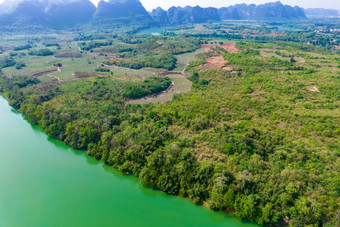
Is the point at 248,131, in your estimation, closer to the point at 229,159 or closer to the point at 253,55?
the point at 229,159

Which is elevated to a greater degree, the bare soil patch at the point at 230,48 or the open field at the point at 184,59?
the bare soil patch at the point at 230,48

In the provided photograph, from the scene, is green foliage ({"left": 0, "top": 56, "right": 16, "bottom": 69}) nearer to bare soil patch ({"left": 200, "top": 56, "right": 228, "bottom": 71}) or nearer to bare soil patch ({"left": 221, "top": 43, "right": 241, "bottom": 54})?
bare soil patch ({"left": 200, "top": 56, "right": 228, "bottom": 71})

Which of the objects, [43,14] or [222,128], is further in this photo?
[43,14]

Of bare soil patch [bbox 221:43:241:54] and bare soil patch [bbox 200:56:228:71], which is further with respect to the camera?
bare soil patch [bbox 221:43:241:54]

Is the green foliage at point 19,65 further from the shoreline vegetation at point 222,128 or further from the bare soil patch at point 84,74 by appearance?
the bare soil patch at point 84,74

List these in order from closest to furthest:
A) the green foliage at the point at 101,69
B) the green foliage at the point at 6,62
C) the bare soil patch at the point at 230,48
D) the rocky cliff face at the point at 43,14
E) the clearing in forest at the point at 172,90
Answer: the clearing in forest at the point at 172,90, the green foliage at the point at 101,69, the green foliage at the point at 6,62, the bare soil patch at the point at 230,48, the rocky cliff face at the point at 43,14

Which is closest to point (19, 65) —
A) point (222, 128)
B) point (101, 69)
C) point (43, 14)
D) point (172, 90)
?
point (101, 69)

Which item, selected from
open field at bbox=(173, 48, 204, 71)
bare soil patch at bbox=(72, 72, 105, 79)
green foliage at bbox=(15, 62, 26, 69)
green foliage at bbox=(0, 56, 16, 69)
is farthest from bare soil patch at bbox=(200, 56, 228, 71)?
green foliage at bbox=(0, 56, 16, 69)

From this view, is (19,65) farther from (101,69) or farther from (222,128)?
(222,128)

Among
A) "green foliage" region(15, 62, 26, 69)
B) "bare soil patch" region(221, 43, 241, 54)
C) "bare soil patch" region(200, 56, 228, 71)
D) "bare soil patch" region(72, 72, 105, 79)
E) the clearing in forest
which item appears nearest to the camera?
the clearing in forest

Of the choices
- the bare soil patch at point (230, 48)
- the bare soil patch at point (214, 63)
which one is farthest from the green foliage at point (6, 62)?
the bare soil patch at point (230, 48)
